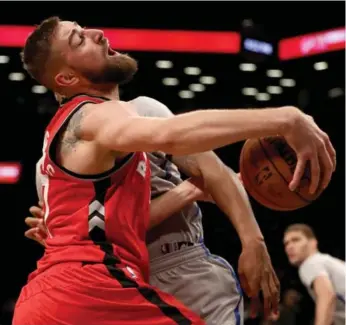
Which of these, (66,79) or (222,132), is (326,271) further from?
(222,132)

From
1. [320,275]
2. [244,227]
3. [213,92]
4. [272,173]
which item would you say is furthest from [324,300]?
[213,92]

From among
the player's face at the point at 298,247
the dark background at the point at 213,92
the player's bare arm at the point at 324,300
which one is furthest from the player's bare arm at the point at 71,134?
the dark background at the point at 213,92

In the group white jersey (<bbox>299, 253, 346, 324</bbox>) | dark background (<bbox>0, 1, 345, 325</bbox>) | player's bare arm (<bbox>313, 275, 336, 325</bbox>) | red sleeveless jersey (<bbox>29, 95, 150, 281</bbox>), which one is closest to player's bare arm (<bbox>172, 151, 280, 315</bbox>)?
red sleeveless jersey (<bbox>29, 95, 150, 281</bbox>)

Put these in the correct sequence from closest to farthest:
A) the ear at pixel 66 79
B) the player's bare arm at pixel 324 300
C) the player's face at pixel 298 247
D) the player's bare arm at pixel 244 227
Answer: the player's bare arm at pixel 244 227 < the ear at pixel 66 79 < the player's bare arm at pixel 324 300 < the player's face at pixel 298 247

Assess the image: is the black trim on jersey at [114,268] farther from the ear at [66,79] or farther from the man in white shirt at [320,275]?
the man in white shirt at [320,275]

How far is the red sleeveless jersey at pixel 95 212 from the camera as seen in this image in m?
2.52

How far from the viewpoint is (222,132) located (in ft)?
7.27

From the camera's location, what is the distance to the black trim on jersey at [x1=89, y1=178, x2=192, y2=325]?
243 cm

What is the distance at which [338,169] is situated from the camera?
685 inches

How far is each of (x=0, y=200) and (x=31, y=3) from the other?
8.70m

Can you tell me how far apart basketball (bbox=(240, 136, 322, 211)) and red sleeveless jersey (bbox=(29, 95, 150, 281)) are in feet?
1.34

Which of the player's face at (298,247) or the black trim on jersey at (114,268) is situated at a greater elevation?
the black trim on jersey at (114,268)

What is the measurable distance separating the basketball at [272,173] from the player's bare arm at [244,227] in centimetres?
6

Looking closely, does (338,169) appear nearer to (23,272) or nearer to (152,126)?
(23,272)
